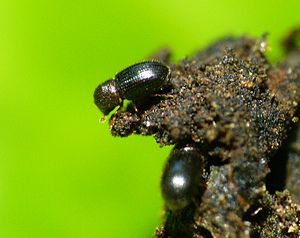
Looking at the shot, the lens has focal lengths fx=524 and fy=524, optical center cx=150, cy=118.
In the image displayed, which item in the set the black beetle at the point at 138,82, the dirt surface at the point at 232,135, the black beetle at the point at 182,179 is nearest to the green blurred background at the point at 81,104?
the black beetle at the point at 138,82

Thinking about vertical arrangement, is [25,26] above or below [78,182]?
above

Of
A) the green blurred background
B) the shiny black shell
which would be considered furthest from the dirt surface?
the green blurred background

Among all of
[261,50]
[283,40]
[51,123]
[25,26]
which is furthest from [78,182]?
[283,40]

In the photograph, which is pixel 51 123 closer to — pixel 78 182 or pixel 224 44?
pixel 78 182

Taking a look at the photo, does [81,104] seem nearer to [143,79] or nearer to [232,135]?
[143,79]

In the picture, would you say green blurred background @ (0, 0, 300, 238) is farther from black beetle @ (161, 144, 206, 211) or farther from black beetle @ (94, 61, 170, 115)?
black beetle @ (161, 144, 206, 211)

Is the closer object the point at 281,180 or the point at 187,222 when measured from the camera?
the point at 187,222

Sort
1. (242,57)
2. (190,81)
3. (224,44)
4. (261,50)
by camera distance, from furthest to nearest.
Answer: (224,44) → (261,50) → (242,57) → (190,81)

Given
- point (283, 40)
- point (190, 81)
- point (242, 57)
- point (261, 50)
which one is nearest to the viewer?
point (190, 81)
